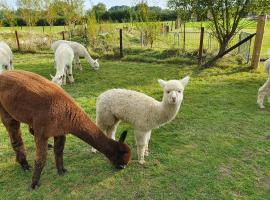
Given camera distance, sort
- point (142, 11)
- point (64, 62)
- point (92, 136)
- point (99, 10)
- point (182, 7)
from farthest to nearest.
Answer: point (99, 10) → point (142, 11) → point (182, 7) → point (64, 62) → point (92, 136)

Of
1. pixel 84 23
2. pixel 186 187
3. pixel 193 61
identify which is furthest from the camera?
pixel 84 23

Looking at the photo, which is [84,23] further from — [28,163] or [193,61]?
[28,163]

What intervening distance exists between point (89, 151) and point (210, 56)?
27.6 ft

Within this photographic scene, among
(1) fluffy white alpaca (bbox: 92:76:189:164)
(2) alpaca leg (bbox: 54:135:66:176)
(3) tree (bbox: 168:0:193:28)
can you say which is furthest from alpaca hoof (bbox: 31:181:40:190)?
(3) tree (bbox: 168:0:193:28)

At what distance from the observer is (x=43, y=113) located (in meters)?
3.53

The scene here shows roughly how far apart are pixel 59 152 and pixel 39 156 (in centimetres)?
44

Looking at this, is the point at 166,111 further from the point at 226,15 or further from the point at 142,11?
the point at 142,11

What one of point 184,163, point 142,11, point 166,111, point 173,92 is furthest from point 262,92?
point 142,11

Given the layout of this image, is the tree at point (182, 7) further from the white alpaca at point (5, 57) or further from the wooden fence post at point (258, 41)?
the white alpaca at point (5, 57)

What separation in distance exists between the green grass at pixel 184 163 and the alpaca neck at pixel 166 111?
77cm

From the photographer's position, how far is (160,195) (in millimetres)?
3791

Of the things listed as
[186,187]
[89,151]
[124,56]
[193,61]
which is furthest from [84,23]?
[186,187]

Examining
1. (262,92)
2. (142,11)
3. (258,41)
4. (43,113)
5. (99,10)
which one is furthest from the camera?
(99,10)

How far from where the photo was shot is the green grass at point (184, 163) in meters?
3.87
